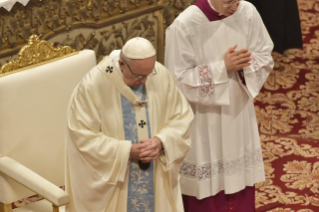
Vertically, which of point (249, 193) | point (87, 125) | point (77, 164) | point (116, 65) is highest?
point (116, 65)

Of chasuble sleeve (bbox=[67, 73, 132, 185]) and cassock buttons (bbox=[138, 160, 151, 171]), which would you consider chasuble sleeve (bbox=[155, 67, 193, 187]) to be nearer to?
cassock buttons (bbox=[138, 160, 151, 171])

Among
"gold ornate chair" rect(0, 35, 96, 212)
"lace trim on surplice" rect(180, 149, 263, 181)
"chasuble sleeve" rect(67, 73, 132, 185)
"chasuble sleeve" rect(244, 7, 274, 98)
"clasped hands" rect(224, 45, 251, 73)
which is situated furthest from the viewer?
"lace trim on surplice" rect(180, 149, 263, 181)

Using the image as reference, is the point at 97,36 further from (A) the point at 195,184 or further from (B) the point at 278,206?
(B) the point at 278,206

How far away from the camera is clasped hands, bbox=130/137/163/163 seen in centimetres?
301

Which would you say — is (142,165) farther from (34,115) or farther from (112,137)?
(34,115)

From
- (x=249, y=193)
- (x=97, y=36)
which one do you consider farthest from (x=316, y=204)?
(x=97, y=36)

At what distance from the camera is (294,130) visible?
6102mm

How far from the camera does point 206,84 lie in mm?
3752

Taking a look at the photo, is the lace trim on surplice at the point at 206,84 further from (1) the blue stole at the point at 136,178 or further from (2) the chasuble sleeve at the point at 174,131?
(1) the blue stole at the point at 136,178

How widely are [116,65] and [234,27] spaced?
108cm

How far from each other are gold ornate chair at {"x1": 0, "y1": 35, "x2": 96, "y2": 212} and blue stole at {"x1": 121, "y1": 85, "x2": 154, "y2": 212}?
48 centimetres

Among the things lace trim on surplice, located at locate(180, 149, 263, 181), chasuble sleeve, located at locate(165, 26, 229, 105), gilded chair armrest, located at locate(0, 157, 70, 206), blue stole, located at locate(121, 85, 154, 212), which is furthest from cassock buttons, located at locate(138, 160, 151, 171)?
lace trim on surplice, located at locate(180, 149, 263, 181)

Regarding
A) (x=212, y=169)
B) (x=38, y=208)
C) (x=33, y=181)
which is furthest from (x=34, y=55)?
(x=212, y=169)

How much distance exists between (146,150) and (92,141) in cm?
28
